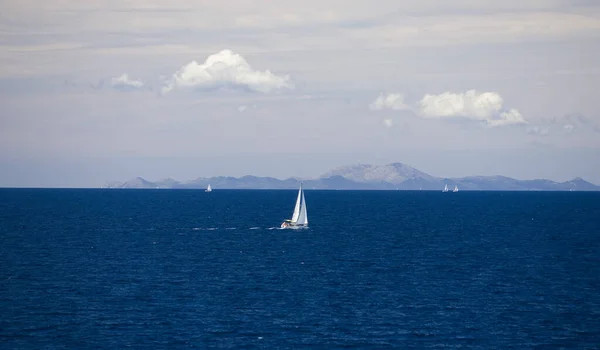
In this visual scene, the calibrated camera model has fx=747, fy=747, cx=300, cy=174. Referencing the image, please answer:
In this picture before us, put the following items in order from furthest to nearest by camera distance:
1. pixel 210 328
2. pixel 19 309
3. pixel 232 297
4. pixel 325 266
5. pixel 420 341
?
pixel 325 266, pixel 232 297, pixel 19 309, pixel 210 328, pixel 420 341

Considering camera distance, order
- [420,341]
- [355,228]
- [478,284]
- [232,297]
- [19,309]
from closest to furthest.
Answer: [420,341]
[19,309]
[232,297]
[478,284]
[355,228]

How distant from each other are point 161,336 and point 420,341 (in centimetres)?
2066

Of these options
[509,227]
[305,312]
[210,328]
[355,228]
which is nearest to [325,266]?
[305,312]

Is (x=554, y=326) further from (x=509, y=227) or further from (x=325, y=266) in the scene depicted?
(x=509, y=227)

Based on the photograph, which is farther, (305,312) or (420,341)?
(305,312)

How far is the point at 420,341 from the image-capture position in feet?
194

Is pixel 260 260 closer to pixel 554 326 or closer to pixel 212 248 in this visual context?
pixel 212 248

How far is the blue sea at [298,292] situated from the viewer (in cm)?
6019

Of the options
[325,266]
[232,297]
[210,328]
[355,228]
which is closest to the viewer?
[210,328]

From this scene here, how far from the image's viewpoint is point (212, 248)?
398ft

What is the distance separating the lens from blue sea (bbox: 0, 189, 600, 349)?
60.2 m

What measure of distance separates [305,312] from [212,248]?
2128 inches

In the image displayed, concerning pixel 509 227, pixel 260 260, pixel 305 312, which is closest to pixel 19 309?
pixel 305 312

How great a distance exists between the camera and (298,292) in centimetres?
7912
